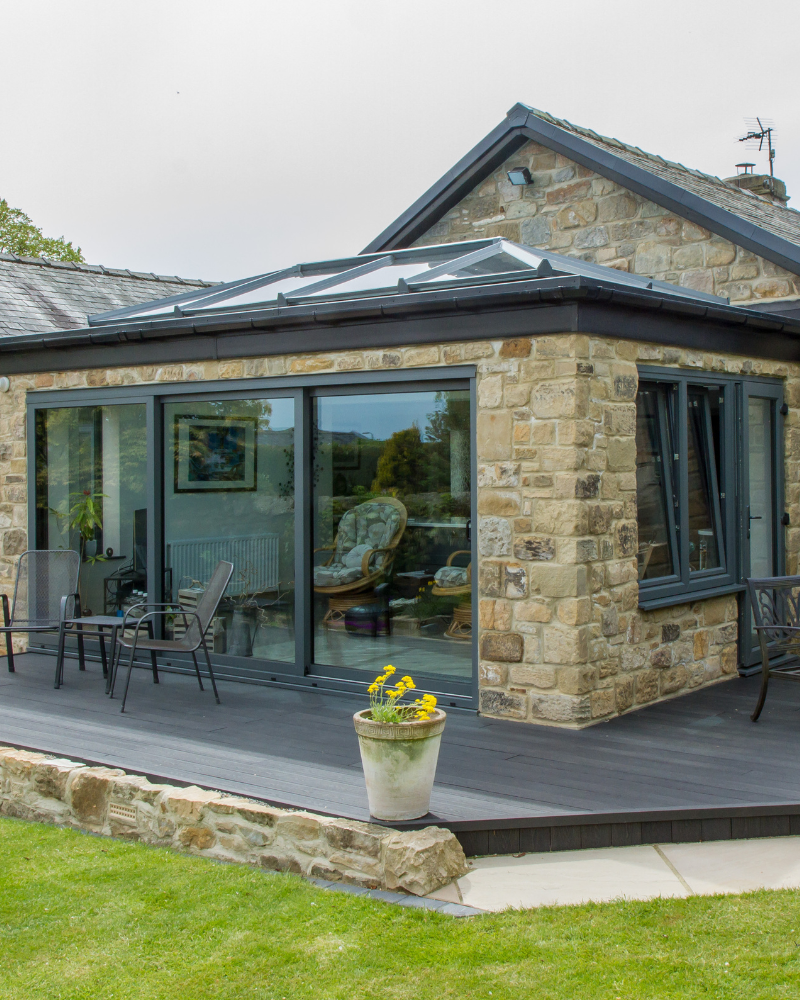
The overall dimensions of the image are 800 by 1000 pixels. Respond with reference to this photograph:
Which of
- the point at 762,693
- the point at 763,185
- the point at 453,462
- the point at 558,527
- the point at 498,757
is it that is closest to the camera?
the point at 498,757

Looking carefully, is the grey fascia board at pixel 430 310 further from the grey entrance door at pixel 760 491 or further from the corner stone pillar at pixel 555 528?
the grey entrance door at pixel 760 491

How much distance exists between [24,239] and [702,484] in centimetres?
3028

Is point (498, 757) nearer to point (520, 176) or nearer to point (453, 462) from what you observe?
point (453, 462)

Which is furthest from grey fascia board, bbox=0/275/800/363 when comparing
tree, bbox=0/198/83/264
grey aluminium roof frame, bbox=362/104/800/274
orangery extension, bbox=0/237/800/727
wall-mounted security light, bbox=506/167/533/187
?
tree, bbox=0/198/83/264

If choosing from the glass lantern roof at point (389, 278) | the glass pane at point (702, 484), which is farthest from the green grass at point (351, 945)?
the glass lantern roof at point (389, 278)

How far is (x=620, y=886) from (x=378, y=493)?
331 cm

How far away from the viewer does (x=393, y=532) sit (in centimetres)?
675

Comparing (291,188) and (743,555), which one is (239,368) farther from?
(291,188)

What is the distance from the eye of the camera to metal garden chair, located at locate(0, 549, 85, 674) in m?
7.94

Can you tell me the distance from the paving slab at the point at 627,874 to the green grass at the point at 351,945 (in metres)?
0.13

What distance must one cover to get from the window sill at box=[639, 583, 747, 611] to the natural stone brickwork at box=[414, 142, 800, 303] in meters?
2.81

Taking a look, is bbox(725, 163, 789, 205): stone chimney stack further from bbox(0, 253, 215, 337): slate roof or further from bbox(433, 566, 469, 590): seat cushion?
bbox(433, 566, 469, 590): seat cushion

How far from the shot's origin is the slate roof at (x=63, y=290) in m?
11.8

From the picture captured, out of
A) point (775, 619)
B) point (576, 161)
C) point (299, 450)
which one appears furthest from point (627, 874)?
point (576, 161)
